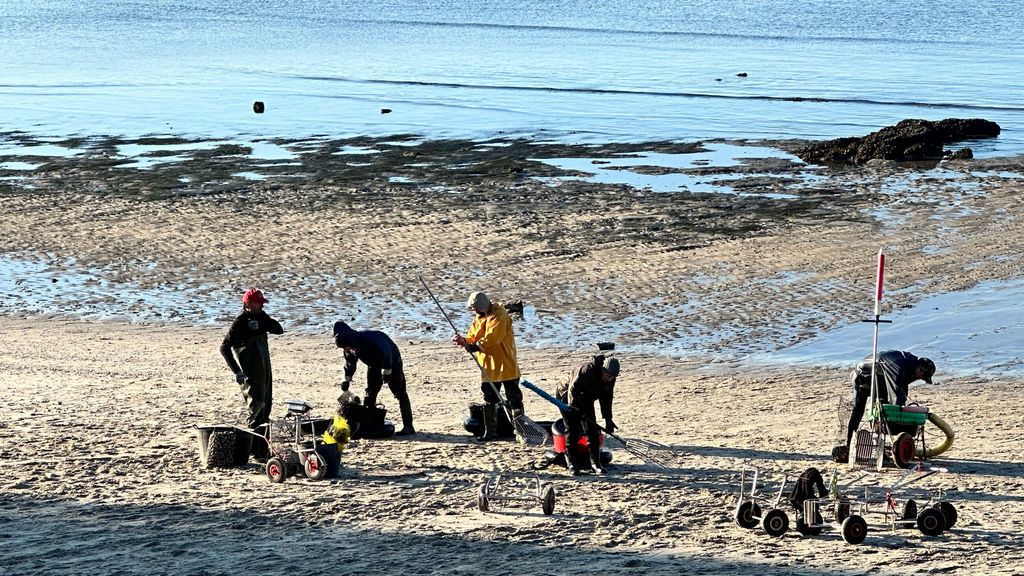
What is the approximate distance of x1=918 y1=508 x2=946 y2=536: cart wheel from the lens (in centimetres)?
1045

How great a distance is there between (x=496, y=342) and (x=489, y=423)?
2.78 ft

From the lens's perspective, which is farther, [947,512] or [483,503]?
[483,503]

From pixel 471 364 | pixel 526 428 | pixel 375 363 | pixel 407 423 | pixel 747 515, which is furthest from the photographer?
pixel 471 364

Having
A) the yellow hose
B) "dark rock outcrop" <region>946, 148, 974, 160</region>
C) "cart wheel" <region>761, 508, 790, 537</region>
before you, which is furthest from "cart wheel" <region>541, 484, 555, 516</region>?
"dark rock outcrop" <region>946, 148, 974, 160</region>

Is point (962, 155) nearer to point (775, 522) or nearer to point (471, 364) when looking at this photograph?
point (471, 364)

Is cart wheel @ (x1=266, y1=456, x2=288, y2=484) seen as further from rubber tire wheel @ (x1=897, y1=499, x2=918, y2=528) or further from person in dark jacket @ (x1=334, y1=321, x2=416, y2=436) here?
rubber tire wheel @ (x1=897, y1=499, x2=918, y2=528)

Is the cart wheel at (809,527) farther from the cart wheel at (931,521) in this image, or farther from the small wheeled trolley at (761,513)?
the cart wheel at (931,521)

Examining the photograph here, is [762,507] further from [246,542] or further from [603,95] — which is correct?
[603,95]

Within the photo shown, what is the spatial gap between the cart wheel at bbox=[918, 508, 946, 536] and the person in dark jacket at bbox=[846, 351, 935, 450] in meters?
2.28

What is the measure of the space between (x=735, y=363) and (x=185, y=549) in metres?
8.61

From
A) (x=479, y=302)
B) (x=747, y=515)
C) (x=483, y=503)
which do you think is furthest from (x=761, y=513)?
Answer: (x=479, y=302)

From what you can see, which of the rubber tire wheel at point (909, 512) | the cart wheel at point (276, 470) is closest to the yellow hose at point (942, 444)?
the rubber tire wheel at point (909, 512)

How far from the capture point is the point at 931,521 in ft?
34.3

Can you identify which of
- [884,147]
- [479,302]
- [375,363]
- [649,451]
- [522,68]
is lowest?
[649,451]
